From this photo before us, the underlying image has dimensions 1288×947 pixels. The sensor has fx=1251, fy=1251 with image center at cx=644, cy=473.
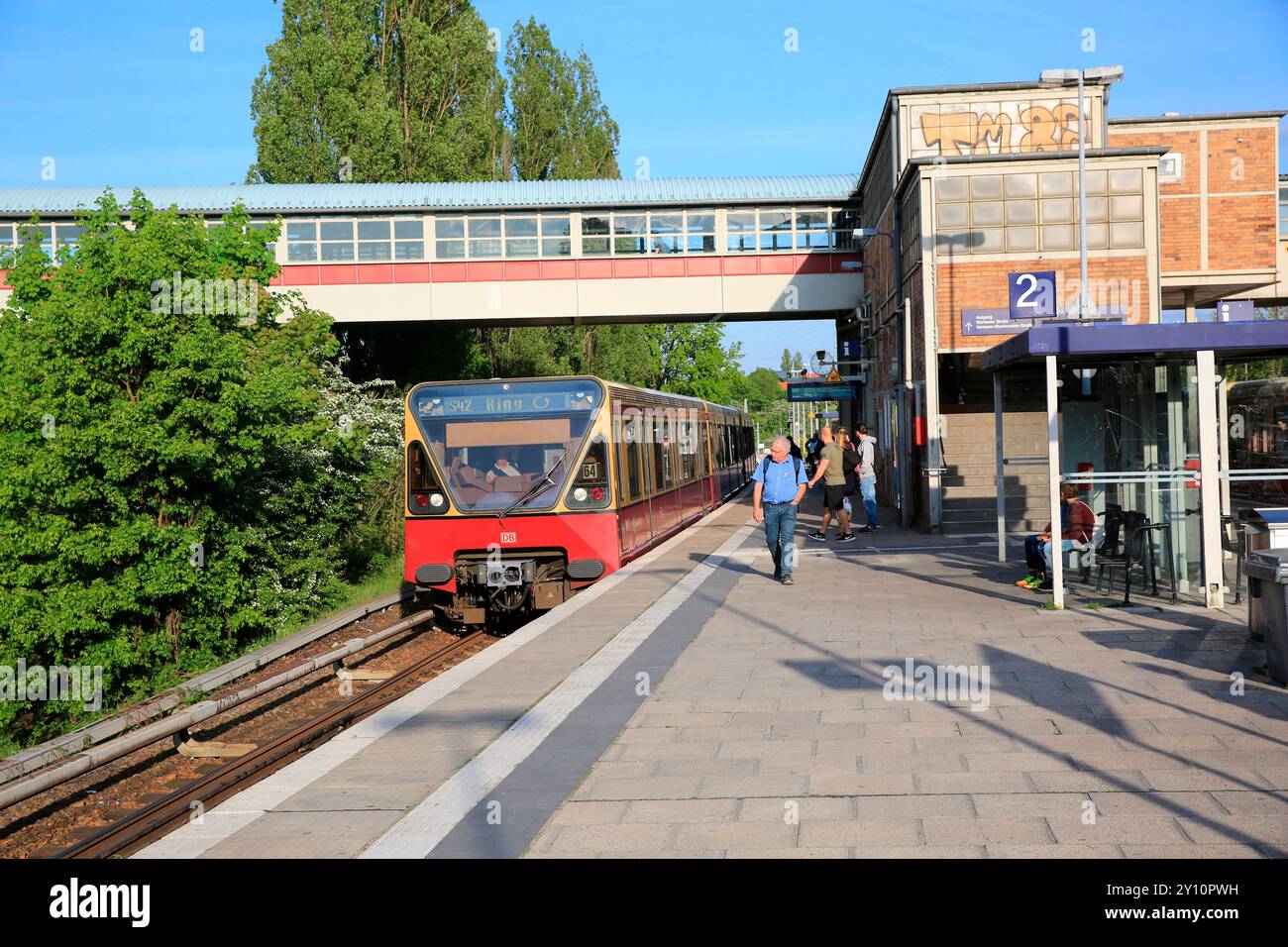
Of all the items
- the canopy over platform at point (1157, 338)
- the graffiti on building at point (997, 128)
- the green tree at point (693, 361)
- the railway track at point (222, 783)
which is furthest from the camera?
the green tree at point (693, 361)

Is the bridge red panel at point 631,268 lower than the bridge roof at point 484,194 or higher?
lower

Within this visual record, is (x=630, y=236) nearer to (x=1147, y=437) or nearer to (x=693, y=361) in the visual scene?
(x=1147, y=437)

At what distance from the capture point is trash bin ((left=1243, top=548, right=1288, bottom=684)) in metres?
7.84

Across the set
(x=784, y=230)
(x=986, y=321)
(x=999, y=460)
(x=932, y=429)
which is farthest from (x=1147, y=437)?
(x=784, y=230)

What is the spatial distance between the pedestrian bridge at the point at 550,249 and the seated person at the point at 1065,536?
24704 millimetres

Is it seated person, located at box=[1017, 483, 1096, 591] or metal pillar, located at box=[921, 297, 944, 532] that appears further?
metal pillar, located at box=[921, 297, 944, 532]

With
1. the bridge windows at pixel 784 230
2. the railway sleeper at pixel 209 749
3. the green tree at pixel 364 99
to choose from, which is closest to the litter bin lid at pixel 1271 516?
the railway sleeper at pixel 209 749

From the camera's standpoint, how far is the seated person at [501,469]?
14883mm

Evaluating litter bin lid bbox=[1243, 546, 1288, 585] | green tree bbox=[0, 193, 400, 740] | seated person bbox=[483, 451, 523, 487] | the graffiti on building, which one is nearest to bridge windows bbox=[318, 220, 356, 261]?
the graffiti on building

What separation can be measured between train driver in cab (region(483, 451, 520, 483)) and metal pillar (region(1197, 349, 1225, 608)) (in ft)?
24.5

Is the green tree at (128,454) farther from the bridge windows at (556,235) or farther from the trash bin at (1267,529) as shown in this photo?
the bridge windows at (556,235)

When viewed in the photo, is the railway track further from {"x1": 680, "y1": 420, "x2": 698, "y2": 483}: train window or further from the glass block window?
the glass block window

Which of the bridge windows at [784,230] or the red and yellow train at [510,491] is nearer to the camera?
the red and yellow train at [510,491]

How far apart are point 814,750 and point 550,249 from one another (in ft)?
104
